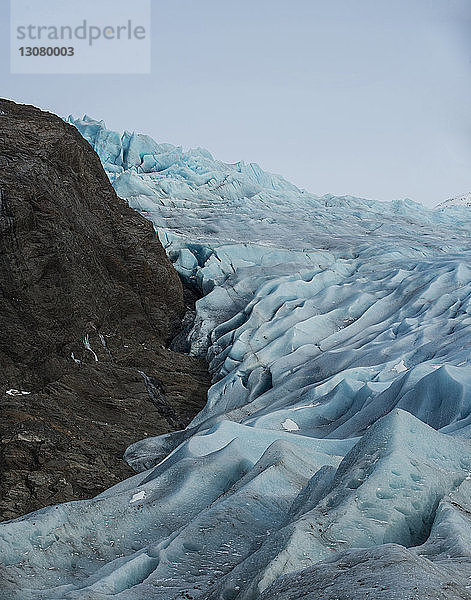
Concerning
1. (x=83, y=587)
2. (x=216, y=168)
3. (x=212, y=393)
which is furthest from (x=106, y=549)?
(x=216, y=168)

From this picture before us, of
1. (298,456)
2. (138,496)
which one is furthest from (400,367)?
(138,496)

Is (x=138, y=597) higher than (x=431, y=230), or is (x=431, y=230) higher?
(x=431, y=230)

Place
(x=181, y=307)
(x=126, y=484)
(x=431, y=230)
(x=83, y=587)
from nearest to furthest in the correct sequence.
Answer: (x=83, y=587) → (x=126, y=484) → (x=181, y=307) → (x=431, y=230)

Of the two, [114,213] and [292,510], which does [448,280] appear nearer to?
[114,213]

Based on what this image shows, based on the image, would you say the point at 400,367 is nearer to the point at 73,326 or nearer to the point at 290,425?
the point at 290,425

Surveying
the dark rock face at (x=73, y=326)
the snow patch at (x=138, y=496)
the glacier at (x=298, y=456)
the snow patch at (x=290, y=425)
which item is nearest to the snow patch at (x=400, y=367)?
the glacier at (x=298, y=456)

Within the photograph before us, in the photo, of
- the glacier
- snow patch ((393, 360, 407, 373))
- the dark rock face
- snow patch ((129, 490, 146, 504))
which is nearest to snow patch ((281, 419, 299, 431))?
the glacier

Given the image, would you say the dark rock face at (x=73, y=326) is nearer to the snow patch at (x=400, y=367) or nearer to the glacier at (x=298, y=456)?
the glacier at (x=298, y=456)

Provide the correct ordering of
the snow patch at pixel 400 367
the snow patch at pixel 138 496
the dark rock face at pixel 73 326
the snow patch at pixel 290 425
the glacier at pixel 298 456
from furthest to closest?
the snow patch at pixel 400 367
the dark rock face at pixel 73 326
the snow patch at pixel 290 425
the snow patch at pixel 138 496
the glacier at pixel 298 456
